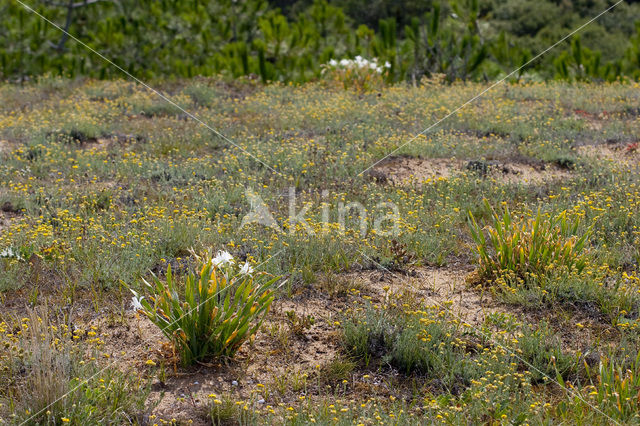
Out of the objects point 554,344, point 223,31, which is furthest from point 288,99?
point 554,344

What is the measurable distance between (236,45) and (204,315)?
11.7 meters

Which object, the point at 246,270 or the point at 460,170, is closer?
the point at 246,270

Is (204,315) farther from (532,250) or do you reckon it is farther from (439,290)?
(532,250)

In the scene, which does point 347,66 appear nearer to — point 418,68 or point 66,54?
point 418,68

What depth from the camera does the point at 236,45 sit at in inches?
575

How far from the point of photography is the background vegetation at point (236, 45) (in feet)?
46.8

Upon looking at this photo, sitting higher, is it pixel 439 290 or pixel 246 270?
pixel 246 270

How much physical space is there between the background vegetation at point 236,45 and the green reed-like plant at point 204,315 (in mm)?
9877

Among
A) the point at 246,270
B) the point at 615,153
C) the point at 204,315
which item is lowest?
the point at 615,153

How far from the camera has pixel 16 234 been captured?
546 cm

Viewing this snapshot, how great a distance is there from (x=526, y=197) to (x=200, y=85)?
7.71m

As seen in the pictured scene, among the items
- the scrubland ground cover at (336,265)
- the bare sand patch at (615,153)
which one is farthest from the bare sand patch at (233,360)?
the bare sand patch at (615,153)

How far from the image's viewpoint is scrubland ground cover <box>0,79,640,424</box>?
138 inches

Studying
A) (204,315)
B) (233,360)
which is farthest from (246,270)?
(233,360)
